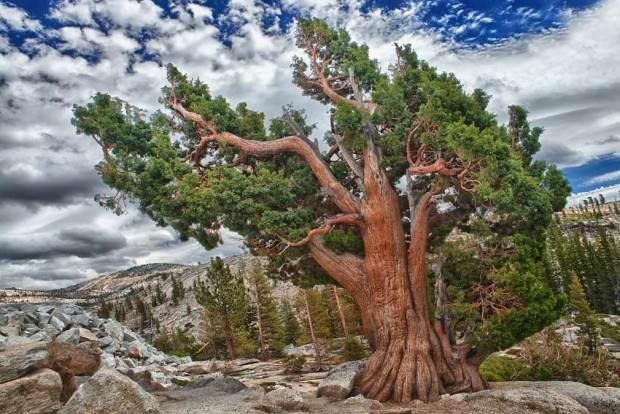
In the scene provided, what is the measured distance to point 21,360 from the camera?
8.16 metres

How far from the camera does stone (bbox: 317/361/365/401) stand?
1298cm

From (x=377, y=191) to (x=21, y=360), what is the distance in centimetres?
1036

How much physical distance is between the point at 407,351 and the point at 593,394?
504 centimetres

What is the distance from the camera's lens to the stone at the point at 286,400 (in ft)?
36.2

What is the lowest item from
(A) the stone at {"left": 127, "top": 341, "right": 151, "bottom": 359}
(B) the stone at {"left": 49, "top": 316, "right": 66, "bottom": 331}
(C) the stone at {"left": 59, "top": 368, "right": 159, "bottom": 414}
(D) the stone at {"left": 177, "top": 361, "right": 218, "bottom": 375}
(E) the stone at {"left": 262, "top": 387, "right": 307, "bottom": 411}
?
(D) the stone at {"left": 177, "top": 361, "right": 218, "bottom": 375}

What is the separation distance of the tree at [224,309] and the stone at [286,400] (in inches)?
1295

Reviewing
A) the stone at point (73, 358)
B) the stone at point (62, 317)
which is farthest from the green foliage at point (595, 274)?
the stone at point (73, 358)

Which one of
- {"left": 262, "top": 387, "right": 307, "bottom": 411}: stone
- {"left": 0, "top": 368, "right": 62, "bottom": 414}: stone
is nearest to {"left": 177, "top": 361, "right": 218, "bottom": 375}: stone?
{"left": 262, "top": 387, "right": 307, "bottom": 411}: stone

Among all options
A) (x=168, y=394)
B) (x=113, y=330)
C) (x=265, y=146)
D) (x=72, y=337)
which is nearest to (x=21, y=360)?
(x=168, y=394)

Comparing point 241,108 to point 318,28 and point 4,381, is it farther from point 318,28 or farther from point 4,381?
point 4,381

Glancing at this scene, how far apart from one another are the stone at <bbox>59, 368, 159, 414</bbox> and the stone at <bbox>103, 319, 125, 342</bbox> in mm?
22038

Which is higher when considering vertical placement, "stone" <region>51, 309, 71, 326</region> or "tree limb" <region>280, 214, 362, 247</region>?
"tree limb" <region>280, 214, 362, 247</region>

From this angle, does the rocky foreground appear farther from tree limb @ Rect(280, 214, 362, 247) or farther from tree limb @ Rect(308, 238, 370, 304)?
tree limb @ Rect(280, 214, 362, 247)

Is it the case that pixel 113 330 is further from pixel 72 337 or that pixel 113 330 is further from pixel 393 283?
pixel 393 283
